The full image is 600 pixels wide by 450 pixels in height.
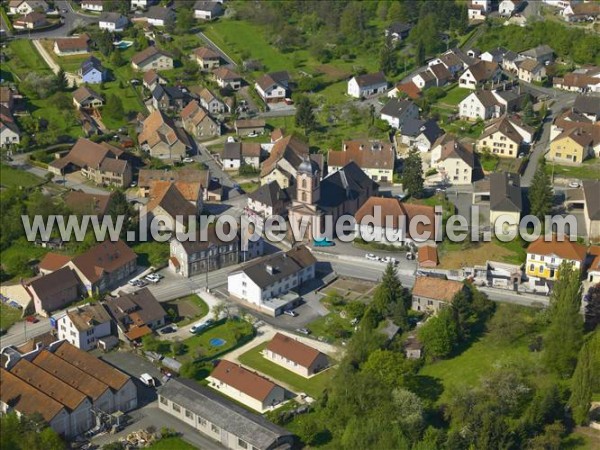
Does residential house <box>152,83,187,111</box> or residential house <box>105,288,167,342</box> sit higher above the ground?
residential house <box>152,83,187,111</box>

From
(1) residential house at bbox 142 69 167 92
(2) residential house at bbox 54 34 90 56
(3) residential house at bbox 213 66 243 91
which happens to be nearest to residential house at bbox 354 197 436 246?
(3) residential house at bbox 213 66 243 91

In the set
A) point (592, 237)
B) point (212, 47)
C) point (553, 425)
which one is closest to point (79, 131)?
point (212, 47)

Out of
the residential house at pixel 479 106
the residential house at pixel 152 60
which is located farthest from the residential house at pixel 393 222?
the residential house at pixel 152 60

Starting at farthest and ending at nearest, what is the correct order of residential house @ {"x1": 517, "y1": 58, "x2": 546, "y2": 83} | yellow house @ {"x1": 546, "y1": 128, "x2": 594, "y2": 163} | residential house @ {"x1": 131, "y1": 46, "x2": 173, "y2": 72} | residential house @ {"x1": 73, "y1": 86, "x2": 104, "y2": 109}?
residential house @ {"x1": 131, "y1": 46, "x2": 173, "y2": 72} → residential house @ {"x1": 517, "y1": 58, "x2": 546, "y2": 83} → residential house @ {"x1": 73, "y1": 86, "x2": 104, "y2": 109} → yellow house @ {"x1": 546, "y1": 128, "x2": 594, "y2": 163}

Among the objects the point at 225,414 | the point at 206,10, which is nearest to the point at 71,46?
the point at 206,10

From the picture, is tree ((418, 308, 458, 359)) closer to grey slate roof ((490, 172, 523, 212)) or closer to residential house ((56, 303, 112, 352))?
Result: grey slate roof ((490, 172, 523, 212))

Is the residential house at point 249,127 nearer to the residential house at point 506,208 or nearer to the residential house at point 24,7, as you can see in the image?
the residential house at point 506,208

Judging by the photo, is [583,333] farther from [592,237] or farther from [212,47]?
[212,47]
